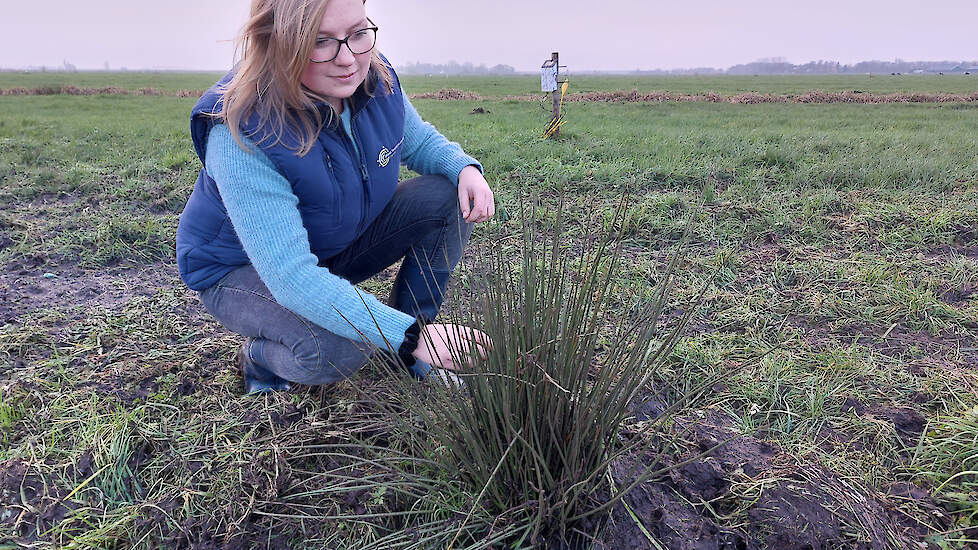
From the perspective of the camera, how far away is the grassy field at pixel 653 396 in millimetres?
1523

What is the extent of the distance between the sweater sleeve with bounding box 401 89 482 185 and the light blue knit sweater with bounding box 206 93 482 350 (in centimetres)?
76

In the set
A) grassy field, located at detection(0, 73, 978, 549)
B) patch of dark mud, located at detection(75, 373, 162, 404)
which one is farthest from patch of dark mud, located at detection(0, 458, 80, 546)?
patch of dark mud, located at detection(75, 373, 162, 404)

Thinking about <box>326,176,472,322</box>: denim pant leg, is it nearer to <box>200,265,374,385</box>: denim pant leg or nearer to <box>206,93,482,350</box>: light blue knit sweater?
<box>200,265,374,385</box>: denim pant leg

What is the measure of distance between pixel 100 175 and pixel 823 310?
6202 millimetres

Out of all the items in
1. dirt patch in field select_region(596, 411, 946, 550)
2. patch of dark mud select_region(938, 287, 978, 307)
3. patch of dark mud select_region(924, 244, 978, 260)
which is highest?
patch of dark mud select_region(924, 244, 978, 260)

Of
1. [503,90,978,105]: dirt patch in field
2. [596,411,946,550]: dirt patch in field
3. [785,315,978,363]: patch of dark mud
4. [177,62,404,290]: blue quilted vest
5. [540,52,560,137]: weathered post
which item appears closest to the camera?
[596,411,946,550]: dirt patch in field

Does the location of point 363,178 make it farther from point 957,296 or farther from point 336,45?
point 957,296

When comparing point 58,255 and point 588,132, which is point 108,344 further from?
point 588,132

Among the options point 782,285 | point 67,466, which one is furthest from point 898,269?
point 67,466

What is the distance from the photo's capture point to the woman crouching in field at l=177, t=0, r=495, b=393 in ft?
4.95

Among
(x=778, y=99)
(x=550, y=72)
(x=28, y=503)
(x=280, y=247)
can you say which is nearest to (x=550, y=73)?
(x=550, y=72)

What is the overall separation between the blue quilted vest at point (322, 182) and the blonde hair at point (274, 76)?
0.04 metres

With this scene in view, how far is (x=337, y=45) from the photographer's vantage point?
62.3 inches

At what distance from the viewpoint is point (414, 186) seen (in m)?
2.26
